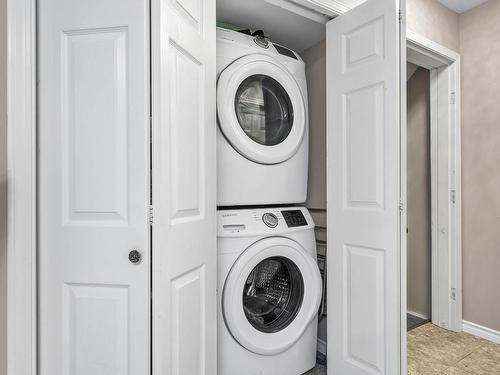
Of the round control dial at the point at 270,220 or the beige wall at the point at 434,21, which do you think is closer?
the round control dial at the point at 270,220

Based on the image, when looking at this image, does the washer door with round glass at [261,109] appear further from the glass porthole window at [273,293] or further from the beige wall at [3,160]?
the beige wall at [3,160]

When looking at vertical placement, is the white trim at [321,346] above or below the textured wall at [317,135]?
below

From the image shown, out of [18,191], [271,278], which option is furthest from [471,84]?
[18,191]

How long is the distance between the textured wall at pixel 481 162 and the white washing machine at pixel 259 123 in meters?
1.34

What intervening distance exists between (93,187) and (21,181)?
22 cm

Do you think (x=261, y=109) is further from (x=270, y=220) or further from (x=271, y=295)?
(x=271, y=295)

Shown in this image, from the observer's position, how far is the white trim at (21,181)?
1.01 metres

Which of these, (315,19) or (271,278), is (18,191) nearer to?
(271,278)

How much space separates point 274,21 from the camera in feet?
6.04

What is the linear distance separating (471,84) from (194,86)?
2.14 metres

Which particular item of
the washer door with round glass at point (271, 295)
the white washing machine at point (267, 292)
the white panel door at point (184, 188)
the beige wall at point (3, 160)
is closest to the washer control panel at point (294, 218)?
the white washing machine at point (267, 292)

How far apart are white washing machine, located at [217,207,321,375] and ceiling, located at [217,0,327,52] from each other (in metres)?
1.10

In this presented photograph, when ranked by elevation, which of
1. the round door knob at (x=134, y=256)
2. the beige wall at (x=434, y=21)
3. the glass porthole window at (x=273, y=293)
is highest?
the beige wall at (x=434, y=21)

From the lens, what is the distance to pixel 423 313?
102 inches
